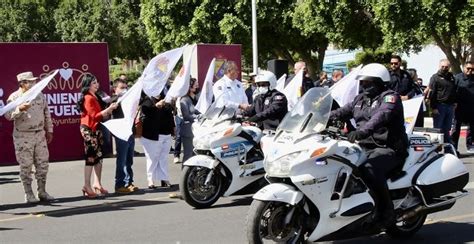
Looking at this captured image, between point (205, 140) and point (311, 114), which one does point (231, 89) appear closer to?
point (205, 140)

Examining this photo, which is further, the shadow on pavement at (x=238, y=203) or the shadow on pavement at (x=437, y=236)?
the shadow on pavement at (x=238, y=203)

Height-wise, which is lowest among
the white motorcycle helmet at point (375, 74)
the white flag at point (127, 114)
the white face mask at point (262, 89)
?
the white flag at point (127, 114)

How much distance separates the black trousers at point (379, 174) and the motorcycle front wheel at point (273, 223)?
29.5 inches

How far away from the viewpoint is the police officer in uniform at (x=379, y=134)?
20.6 ft

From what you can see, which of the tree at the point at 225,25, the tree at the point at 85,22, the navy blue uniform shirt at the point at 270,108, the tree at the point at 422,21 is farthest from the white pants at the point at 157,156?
the tree at the point at 85,22

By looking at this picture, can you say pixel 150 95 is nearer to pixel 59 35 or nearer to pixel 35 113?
pixel 35 113

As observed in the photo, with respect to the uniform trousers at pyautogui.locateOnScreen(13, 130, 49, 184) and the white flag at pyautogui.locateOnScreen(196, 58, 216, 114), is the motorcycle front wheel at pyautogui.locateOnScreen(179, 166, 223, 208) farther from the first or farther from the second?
the uniform trousers at pyautogui.locateOnScreen(13, 130, 49, 184)

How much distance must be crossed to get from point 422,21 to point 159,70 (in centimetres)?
1329

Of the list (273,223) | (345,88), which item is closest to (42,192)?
(345,88)

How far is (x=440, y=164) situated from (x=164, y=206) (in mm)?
3968

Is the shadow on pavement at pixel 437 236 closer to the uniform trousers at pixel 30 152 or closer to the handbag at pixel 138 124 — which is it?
the handbag at pixel 138 124

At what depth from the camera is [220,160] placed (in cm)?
888

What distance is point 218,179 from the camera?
→ 905cm

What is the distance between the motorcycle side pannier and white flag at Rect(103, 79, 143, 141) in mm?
4451
